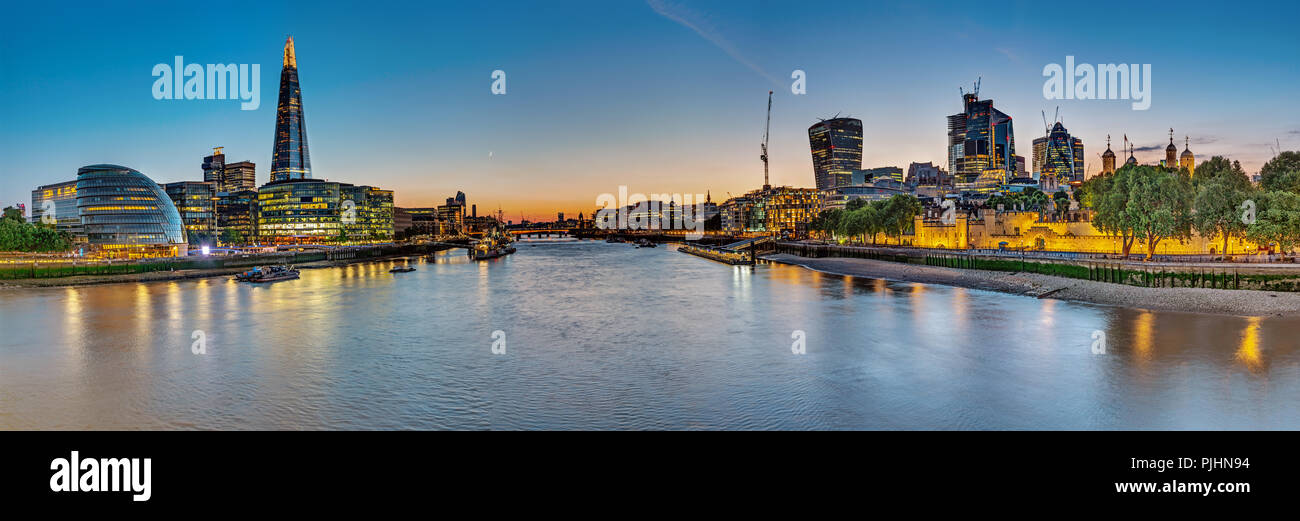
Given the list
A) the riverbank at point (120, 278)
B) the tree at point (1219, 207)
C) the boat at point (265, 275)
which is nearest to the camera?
the tree at point (1219, 207)

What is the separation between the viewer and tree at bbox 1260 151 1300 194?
4755cm

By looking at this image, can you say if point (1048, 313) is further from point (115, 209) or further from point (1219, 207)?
point (115, 209)

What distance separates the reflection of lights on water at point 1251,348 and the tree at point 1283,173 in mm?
24029

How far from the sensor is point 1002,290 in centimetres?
5228

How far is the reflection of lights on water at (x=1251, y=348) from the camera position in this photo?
941 inches

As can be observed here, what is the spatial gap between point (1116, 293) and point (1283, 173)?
22.1 metres

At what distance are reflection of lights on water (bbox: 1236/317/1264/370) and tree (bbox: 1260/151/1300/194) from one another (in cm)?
2403

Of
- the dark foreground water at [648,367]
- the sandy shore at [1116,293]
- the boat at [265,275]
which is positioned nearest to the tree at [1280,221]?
the sandy shore at [1116,293]

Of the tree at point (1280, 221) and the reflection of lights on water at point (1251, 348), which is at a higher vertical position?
the tree at point (1280, 221)

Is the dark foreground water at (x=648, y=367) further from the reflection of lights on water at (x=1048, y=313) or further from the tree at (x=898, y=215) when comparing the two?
the tree at (x=898, y=215)

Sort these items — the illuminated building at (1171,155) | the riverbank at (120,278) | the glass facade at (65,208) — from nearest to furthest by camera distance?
1. the riverbank at (120,278)
2. the glass facade at (65,208)
3. the illuminated building at (1171,155)
